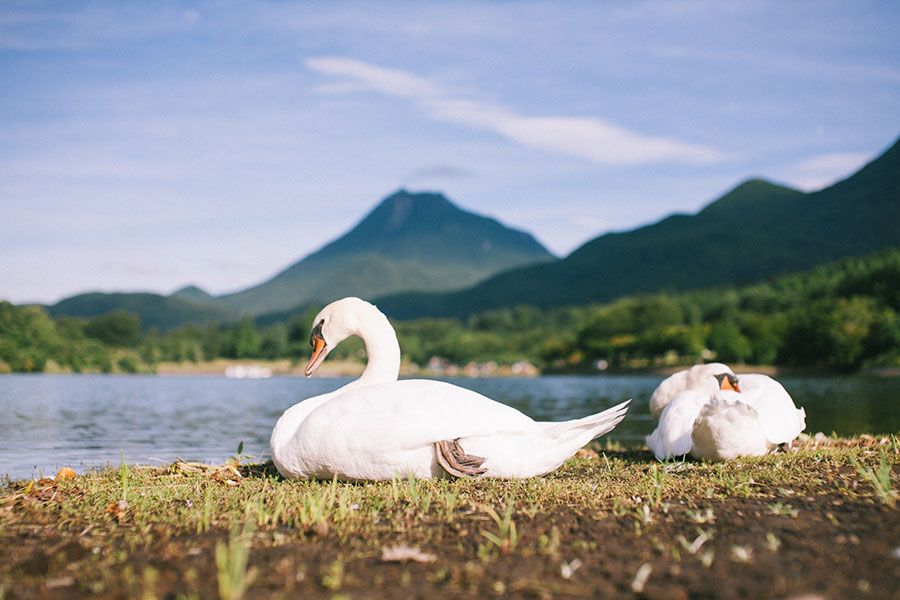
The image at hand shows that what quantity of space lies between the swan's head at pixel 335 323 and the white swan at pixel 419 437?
4.42 feet

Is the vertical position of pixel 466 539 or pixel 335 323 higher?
pixel 335 323

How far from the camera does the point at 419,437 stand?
6535 mm

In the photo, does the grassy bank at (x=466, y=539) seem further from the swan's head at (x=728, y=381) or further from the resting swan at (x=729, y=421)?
the swan's head at (x=728, y=381)

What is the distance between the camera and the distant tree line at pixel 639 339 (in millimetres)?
80812

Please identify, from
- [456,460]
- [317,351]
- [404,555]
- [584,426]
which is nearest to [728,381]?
[584,426]

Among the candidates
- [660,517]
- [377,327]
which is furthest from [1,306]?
[660,517]

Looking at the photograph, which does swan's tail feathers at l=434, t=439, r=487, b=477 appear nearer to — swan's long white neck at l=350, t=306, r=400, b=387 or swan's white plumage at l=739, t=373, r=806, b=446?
swan's long white neck at l=350, t=306, r=400, b=387

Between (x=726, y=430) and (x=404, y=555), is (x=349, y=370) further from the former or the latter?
(x=404, y=555)

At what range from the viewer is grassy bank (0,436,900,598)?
11.1 ft

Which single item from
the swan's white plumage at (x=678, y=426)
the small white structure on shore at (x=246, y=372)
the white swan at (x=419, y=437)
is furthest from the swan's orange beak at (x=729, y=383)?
the small white structure on shore at (x=246, y=372)

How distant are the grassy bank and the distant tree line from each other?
69.5 m

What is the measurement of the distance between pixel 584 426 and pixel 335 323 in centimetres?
300

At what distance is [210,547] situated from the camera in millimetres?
4145

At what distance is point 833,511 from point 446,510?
245 centimetres
